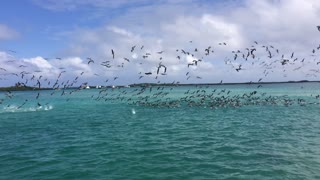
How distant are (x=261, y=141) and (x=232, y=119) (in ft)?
69.2

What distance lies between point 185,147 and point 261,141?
760cm

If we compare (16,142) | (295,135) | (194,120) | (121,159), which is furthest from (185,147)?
(194,120)

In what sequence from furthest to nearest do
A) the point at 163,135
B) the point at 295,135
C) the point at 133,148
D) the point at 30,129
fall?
the point at 30,129
the point at 163,135
the point at 295,135
the point at 133,148

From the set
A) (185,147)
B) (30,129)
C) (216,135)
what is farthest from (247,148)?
(30,129)

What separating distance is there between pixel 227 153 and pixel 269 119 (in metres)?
26.9

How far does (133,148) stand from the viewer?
3603cm

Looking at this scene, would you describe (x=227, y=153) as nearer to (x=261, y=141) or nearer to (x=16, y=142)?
(x=261, y=141)

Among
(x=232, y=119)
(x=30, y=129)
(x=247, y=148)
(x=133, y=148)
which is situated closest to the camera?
(x=247, y=148)

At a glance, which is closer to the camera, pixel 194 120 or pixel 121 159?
pixel 121 159

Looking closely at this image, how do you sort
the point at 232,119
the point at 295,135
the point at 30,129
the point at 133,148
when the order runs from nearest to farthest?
the point at 133,148 < the point at 295,135 < the point at 30,129 < the point at 232,119

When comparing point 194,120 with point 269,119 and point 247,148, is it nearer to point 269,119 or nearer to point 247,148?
point 269,119

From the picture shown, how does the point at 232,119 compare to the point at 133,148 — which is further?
the point at 232,119

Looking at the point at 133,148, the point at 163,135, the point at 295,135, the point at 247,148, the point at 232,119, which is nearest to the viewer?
the point at 247,148

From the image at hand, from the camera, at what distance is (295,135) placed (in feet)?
134
